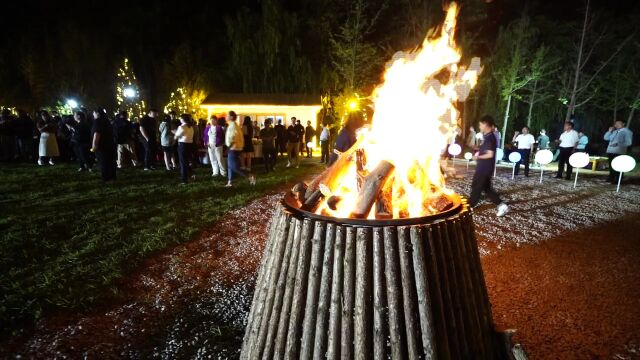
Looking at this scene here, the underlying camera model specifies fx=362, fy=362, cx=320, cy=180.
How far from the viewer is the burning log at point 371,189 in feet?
8.25

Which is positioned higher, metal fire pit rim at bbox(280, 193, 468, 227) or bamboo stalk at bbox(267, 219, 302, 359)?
metal fire pit rim at bbox(280, 193, 468, 227)

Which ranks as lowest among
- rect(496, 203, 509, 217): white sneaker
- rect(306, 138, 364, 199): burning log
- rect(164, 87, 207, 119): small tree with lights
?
rect(496, 203, 509, 217): white sneaker

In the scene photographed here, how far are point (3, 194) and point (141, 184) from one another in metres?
3.01

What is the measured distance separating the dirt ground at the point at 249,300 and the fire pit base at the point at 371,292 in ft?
3.58

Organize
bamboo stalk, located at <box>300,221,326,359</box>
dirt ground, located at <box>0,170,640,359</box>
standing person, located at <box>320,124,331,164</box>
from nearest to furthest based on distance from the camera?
bamboo stalk, located at <box>300,221,326,359</box> < dirt ground, located at <box>0,170,640,359</box> < standing person, located at <box>320,124,331,164</box>

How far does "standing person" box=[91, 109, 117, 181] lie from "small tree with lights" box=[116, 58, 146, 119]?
19.5 meters

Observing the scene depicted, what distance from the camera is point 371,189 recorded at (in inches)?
102

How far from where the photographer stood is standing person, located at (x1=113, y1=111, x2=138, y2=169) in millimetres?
11828

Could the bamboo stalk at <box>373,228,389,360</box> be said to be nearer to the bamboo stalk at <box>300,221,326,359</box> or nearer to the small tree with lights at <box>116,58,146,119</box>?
the bamboo stalk at <box>300,221,326,359</box>

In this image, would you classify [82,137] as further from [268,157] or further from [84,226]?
[84,226]

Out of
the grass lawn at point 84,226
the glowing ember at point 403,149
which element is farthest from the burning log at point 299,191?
the grass lawn at point 84,226

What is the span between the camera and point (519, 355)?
2648 mm

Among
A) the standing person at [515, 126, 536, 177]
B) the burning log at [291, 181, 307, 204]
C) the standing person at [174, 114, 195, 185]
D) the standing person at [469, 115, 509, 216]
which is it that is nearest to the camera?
the burning log at [291, 181, 307, 204]

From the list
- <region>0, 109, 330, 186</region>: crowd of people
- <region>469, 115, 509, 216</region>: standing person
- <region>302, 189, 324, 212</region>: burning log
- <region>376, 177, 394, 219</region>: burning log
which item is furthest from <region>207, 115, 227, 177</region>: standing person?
<region>376, 177, 394, 219</region>: burning log
